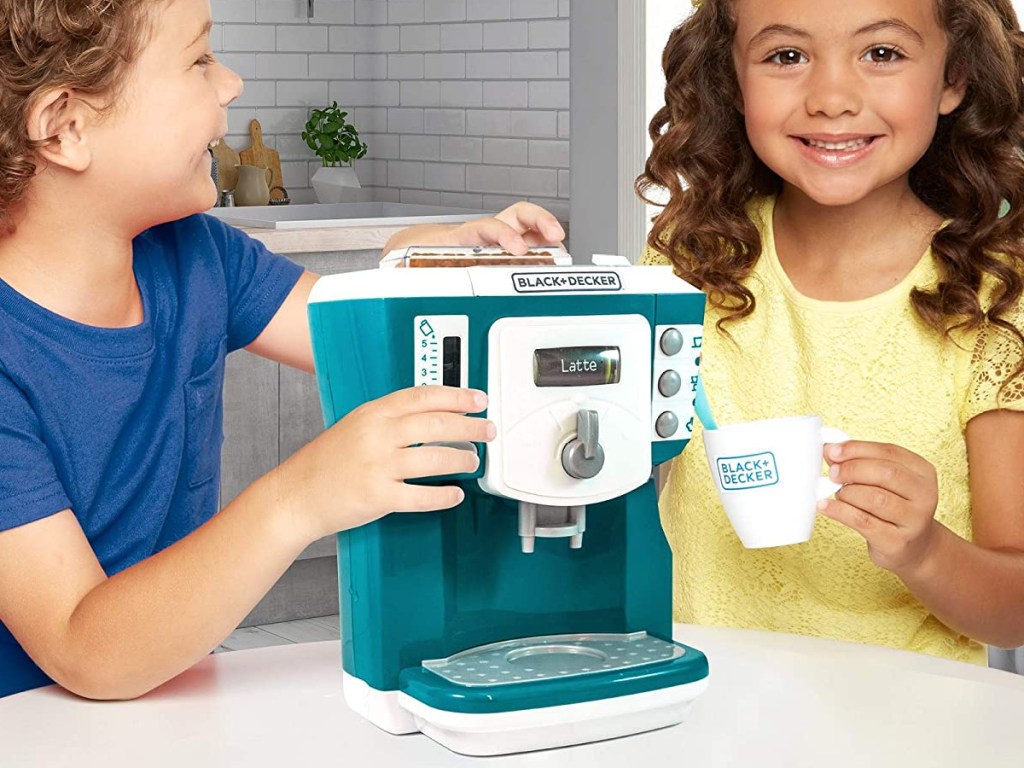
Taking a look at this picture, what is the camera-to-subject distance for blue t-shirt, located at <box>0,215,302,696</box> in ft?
4.50

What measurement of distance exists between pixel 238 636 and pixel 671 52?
2.67 m

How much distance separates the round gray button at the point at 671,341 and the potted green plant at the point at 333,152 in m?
4.05

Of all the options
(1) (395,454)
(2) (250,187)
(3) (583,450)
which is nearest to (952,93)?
(3) (583,450)

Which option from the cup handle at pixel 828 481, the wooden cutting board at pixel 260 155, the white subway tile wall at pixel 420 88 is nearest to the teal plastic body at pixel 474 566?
the cup handle at pixel 828 481

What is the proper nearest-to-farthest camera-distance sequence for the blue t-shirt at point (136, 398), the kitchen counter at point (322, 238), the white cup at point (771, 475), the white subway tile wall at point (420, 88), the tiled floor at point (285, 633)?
1. the white cup at point (771, 475)
2. the blue t-shirt at point (136, 398)
3. the kitchen counter at point (322, 238)
4. the tiled floor at point (285, 633)
5. the white subway tile wall at point (420, 88)

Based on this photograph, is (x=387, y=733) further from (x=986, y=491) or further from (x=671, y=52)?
(x=671, y=52)

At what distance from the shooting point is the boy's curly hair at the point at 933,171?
5.18 ft

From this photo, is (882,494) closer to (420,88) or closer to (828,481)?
(828,481)

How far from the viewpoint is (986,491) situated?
5.10 ft

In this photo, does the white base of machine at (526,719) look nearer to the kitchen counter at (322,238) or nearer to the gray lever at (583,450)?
the gray lever at (583,450)

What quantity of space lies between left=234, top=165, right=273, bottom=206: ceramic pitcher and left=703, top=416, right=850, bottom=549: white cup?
3807 millimetres

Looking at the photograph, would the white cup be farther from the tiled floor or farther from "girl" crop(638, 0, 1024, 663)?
the tiled floor

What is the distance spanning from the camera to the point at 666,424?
1.15m

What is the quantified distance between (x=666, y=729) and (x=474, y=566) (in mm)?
196
